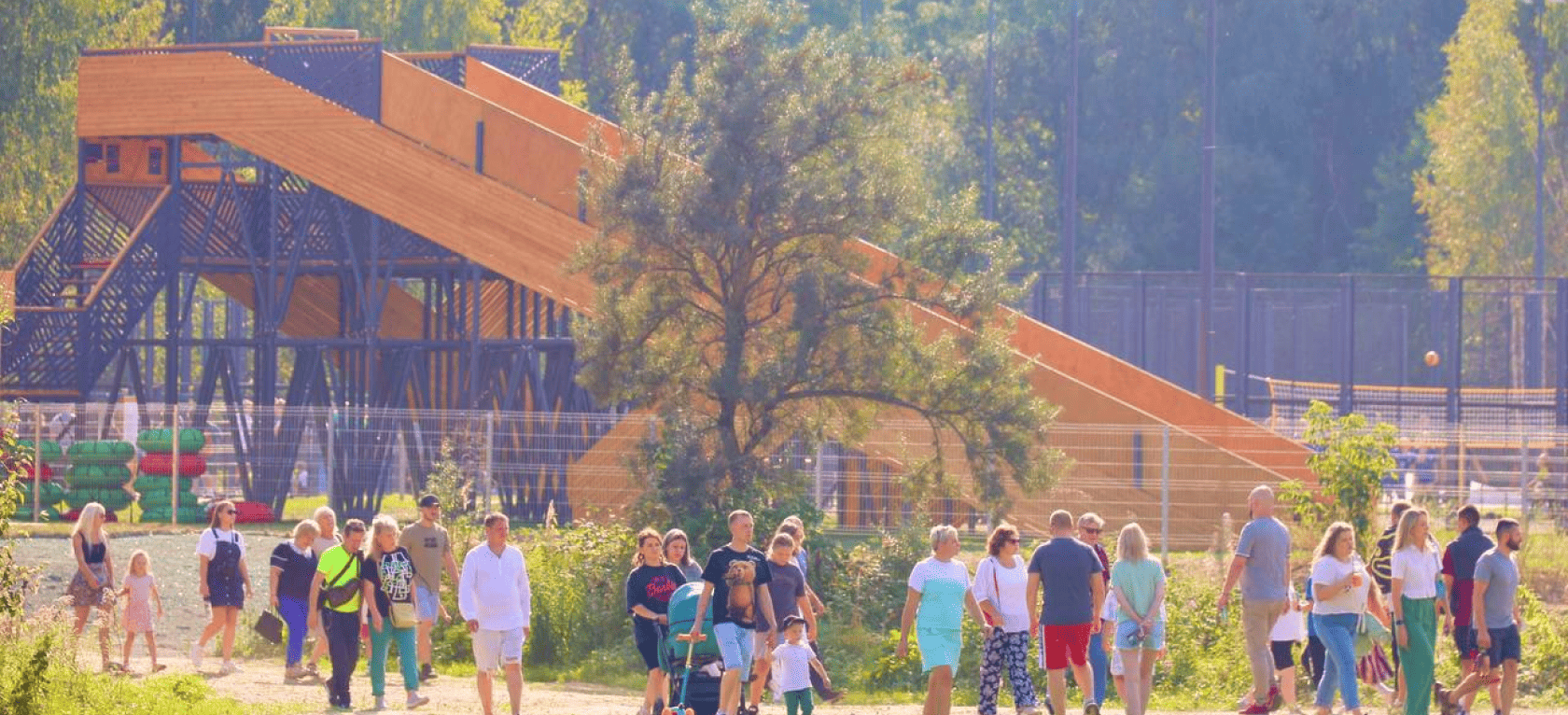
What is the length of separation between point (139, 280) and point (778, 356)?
45.9 ft

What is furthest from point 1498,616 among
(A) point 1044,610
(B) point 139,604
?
(B) point 139,604

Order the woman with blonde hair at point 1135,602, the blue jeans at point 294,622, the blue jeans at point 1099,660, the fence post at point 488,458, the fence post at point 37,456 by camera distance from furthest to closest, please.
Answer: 1. the fence post at point 37,456
2. the fence post at point 488,458
3. the blue jeans at point 294,622
4. the blue jeans at point 1099,660
5. the woman with blonde hair at point 1135,602

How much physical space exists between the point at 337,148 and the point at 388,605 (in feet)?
47.7

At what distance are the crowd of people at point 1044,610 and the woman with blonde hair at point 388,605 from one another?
0.01 m

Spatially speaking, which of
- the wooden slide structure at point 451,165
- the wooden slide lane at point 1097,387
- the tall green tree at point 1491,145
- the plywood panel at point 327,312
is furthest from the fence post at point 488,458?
the tall green tree at point 1491,145

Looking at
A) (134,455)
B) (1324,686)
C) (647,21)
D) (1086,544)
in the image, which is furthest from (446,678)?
(647,21)

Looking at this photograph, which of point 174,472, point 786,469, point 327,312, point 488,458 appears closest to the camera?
point 786,469

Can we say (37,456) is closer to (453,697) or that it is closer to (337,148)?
(337,148)

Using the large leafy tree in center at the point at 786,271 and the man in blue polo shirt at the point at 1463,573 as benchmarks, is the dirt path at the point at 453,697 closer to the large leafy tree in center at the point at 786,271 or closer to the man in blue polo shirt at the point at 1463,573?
the man in blue polo shirt at the point at 1463,573

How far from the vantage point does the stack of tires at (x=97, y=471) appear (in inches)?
1181

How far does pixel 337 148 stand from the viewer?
30.8 meters

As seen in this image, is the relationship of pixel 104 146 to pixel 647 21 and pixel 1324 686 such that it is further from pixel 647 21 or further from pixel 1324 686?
pixel 647 21

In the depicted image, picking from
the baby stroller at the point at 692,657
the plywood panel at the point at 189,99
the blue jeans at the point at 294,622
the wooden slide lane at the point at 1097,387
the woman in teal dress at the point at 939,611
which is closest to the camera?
the baby stroller at the point at 692,657

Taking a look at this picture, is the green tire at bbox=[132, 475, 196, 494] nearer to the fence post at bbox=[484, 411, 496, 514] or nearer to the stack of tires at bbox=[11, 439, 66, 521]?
the stack of tires at bbox=[11, 439, 66, 521]
